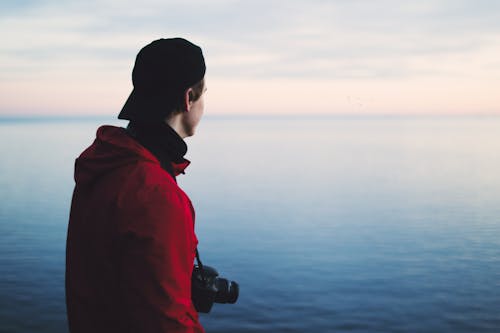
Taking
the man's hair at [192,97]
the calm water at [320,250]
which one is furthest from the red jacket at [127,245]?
the calm water at [320,250]

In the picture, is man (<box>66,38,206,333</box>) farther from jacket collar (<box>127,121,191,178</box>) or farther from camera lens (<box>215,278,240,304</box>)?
camera lens (<box>215,278,240,304</box>)

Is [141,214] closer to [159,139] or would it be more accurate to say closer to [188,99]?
[159,139]

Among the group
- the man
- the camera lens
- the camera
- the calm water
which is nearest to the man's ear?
the man

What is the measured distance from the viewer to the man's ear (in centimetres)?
192

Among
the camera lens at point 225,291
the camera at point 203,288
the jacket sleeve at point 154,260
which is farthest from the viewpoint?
the camera lens at point 225,291

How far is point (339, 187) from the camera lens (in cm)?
3062

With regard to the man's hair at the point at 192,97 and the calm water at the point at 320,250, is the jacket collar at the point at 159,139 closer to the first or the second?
the man's hair at the point at 192,97

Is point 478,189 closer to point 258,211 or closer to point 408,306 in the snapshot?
point 258,211

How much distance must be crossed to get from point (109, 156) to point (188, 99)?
396 millimetres

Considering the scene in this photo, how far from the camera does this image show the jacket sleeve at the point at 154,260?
5.12 ft

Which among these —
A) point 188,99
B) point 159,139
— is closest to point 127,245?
point 159,139

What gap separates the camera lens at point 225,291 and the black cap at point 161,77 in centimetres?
101

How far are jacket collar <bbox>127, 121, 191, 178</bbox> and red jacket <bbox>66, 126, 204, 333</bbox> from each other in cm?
8

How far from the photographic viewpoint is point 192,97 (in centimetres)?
197
